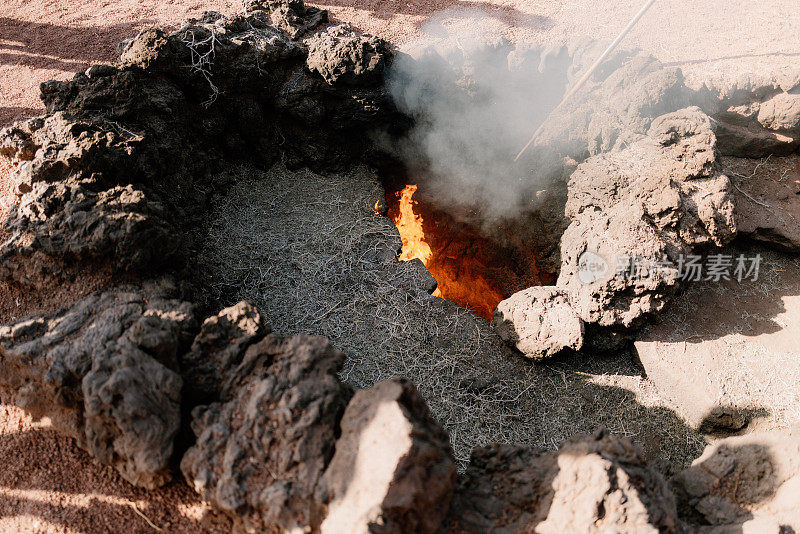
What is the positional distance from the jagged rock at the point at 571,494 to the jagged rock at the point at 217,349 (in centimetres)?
175

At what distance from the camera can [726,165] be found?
559cm

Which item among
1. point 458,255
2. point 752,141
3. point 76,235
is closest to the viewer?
point 76,235

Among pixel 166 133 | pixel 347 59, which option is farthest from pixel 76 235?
pixel 347 59

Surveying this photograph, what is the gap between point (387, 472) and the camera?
2.46 meters

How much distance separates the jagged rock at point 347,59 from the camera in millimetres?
5680

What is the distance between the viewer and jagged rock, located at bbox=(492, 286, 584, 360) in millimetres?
4590

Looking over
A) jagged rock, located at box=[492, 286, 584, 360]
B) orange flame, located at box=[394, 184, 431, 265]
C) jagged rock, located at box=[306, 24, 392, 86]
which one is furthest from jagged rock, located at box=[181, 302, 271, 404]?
jagged rock, located at box=[306, 24, 392, 86]

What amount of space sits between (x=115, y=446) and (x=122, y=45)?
17.1 ft

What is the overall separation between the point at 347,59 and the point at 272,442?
462cm

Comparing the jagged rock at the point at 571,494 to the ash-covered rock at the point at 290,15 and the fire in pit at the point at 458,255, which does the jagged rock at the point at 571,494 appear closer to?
the fire in pit at the point at 458,255

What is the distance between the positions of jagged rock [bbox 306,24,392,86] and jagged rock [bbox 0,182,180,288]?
2874 millimetres

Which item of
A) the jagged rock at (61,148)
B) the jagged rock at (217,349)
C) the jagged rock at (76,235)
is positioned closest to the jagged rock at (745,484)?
the jagged rock at (217,349)

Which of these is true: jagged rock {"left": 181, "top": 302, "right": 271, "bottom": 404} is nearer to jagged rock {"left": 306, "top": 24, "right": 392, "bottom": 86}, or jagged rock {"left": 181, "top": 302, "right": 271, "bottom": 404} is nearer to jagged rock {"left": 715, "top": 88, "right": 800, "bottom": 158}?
jagged rock {"left": 306, "top": 24, "right": 392, "bottom": 86}

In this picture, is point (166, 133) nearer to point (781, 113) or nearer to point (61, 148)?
point (61, 148)
